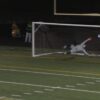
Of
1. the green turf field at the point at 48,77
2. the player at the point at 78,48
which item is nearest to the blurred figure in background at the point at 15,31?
the green turf field at the point at 48,77

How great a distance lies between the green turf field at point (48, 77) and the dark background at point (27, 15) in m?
3.16

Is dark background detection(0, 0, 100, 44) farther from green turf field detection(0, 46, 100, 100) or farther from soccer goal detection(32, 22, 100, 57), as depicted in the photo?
green turf field detection(0, 46, 100, 100)

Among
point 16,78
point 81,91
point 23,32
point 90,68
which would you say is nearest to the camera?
point 81,91

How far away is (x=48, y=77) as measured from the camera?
49.8 ft

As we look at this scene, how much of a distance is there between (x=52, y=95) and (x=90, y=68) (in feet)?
16.4

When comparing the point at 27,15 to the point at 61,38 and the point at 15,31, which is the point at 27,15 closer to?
the point at 15,31

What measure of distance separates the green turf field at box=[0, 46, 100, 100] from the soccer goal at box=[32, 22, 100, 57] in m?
0.42

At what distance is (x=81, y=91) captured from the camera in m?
12.8

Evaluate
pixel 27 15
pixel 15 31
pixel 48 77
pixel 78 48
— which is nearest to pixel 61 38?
pixel 78 48

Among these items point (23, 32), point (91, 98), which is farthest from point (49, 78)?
point (23, 32)

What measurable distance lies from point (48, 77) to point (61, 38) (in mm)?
5932

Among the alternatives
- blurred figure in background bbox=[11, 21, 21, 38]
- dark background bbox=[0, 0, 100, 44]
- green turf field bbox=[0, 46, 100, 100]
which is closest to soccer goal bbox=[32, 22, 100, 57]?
green turf field bbox=[0, 46, 100, 100]

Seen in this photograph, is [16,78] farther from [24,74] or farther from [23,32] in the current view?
[23,32]

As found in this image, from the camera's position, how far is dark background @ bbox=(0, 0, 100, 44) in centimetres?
2358
